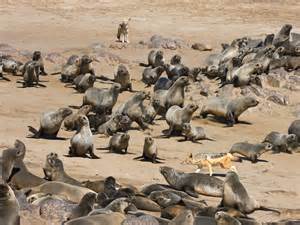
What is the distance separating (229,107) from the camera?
1628 cm

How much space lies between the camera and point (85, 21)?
28.2 metres

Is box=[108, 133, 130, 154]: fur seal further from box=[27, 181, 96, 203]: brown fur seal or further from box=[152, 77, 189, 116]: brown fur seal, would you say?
box=[27, 181, 96, 203]: brown fur seal

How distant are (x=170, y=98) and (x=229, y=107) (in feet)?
3.68

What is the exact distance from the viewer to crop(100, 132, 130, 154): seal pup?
13.1 m

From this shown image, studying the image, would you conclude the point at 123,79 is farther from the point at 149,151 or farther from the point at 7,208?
the point at 7,208

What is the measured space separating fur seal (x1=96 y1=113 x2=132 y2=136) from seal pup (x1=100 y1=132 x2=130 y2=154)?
46.9 inches

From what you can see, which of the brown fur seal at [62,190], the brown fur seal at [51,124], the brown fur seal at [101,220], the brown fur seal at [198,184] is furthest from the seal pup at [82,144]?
the brown fur seal at [101,220]

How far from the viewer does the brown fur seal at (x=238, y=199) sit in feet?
32.3

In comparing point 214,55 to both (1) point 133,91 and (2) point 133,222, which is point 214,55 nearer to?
(1) point 133,91

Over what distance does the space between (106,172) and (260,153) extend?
2863 mm

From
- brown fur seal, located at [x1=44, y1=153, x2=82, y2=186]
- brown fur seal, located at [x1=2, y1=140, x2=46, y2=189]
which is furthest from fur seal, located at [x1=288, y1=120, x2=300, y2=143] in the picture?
brown fur seal, located at [x1=2, y1=140, x2=46, y2=189]

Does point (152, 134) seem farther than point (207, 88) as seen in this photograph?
No

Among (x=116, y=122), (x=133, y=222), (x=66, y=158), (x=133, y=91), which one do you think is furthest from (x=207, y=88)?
(x=133, y=222)

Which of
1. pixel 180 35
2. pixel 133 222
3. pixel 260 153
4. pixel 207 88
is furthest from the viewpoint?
pixel 180 35
